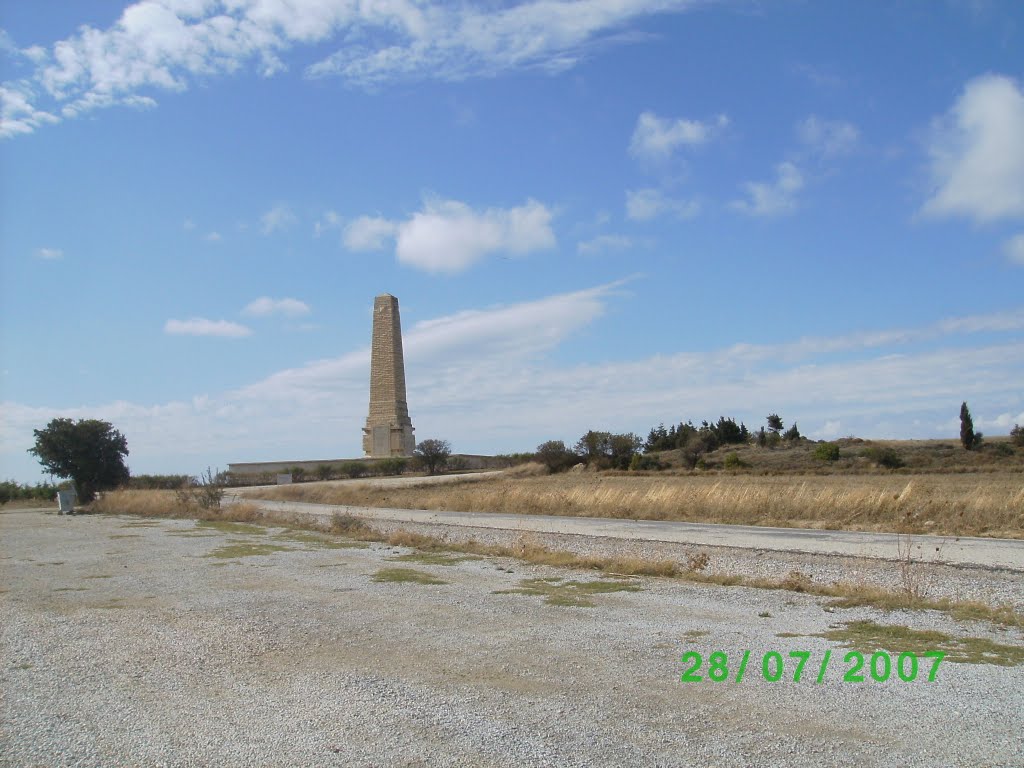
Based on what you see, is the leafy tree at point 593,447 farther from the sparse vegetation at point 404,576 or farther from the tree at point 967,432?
the sparse vegetation at point 404,576

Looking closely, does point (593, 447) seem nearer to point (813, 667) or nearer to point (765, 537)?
point (765, 537)

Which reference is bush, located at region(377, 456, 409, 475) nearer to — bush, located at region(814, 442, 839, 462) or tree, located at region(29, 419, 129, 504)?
tree, located at region(29, 419, 129, 504)

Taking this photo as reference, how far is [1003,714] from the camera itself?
5.62 metres

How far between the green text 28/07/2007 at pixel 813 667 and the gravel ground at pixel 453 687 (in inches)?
4.6

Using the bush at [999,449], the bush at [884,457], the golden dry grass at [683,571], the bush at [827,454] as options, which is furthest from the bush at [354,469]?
the bush at [999,449]

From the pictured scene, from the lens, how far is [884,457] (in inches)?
2078

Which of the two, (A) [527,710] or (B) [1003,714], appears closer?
(B) [1003,714]

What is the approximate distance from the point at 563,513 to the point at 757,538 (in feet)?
35.5

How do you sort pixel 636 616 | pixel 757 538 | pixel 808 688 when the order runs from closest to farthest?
1. pixel 808 688
2. pixel 636 616
3. pixel 757 538

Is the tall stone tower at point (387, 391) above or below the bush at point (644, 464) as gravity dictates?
above

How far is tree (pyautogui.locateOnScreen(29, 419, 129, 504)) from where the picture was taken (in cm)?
3653

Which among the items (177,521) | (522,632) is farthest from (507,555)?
(177,521)

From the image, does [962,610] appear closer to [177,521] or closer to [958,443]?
[177,521]

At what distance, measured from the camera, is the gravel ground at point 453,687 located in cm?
524
